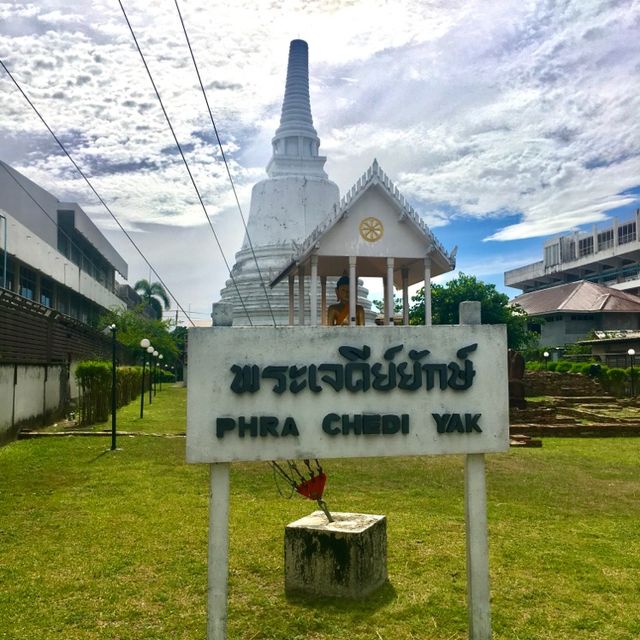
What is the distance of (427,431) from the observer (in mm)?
4695

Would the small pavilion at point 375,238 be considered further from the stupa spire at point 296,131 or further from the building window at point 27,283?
the stupa spire at point 296,131

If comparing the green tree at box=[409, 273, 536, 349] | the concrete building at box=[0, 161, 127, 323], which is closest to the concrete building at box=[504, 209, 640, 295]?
the green tree at box=[409, 273, 536, 349]

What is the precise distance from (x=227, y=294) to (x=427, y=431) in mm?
32116

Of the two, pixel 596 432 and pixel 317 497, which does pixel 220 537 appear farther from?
pixel 596 432

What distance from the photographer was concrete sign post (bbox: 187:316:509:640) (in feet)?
14.6

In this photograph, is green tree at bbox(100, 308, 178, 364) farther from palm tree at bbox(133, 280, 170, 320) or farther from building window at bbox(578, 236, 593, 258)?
building window at bbox(578, 236, 593, 258)

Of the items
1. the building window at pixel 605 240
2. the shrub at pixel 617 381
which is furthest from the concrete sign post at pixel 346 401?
the building window at pixel 605 240

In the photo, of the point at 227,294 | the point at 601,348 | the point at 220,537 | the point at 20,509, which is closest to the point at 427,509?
the point at 220,537

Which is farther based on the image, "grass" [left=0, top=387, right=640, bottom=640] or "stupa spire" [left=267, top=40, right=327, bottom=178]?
"stupa spire" [left=267, top=40, right=327, bottom=178]

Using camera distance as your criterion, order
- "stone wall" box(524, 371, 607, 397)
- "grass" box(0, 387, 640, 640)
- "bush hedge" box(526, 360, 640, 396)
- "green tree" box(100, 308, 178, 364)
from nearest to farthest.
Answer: "grass" box(0, 387, 640, 640) < "stone wall" box(524, 371, 607, 397) < "bush hedge" box(526, 360, 640, 396) < "green tree" box(100, 308, 178, 364)

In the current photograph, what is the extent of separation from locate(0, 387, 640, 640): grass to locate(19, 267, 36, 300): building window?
1875 cm

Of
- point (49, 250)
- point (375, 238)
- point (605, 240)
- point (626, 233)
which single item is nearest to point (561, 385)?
point (375, 238)

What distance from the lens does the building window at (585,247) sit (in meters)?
73.6

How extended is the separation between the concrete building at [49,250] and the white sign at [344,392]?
2013 centimetres
